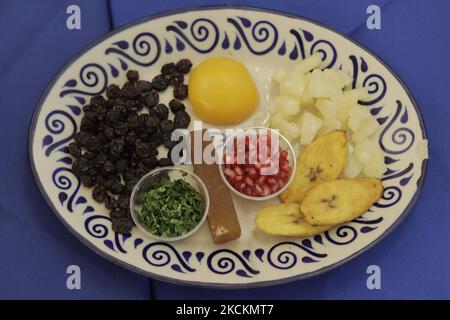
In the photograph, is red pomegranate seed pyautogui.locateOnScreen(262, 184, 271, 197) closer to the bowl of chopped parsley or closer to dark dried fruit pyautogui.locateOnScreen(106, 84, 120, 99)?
the bowl of chopped parsley

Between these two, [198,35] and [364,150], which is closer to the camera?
[364,150]

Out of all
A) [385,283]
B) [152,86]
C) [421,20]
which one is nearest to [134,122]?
[152,86]

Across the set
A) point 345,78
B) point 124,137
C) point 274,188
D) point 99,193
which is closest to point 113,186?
point 99,193

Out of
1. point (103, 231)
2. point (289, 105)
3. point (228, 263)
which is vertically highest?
point (289, 105)

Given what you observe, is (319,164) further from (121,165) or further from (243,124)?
(121,165)

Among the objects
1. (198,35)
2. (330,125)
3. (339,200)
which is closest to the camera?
(339,200)

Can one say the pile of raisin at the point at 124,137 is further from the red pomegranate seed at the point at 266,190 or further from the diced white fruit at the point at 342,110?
the diced white fruit at the point at 342,110

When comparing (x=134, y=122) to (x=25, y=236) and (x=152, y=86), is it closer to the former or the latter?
(x=152, y=86)
